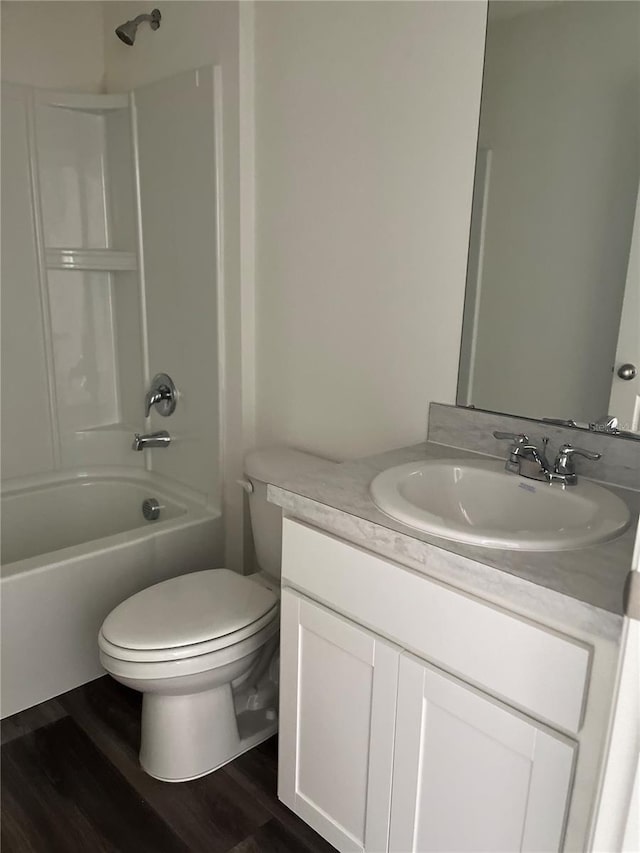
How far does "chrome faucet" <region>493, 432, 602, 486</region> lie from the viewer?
1.35 metres

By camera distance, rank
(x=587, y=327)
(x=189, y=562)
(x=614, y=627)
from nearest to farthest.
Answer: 1. (x=614, y=627)
2. (x=587, y=327)
3. (x=189, y=562)

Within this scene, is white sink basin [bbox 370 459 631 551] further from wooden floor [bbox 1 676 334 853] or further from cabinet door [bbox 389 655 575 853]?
wooden floor [bbox 1 676 334 853]

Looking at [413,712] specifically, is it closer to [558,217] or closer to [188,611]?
[188,611]

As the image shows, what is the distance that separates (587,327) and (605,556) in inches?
23.2

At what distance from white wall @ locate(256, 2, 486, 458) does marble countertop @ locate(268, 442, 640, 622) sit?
501 mm

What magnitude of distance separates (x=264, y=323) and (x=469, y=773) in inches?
57.3

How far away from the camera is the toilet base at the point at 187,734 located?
1.67m

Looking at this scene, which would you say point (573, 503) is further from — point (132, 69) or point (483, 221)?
point (132, 69)

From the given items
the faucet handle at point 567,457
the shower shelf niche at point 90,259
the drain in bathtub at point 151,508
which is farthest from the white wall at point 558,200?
the shower shelf niche at point 90,259

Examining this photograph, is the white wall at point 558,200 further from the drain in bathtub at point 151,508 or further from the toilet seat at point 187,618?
the drain in bathtub at point 151,508

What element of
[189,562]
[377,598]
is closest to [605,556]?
[377,598]

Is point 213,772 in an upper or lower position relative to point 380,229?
lower

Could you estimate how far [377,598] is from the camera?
3.94ft

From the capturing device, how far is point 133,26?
2230mm
